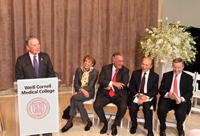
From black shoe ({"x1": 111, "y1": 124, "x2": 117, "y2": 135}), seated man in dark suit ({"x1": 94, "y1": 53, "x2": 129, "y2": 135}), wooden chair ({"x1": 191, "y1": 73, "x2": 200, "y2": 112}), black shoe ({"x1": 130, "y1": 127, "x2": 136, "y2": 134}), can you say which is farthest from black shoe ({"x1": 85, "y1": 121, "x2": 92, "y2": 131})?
wooden chair ({"x1": 191, "y1": 73, "x2": 200, "y2": 112})

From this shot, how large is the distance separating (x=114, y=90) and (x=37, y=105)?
1626mm

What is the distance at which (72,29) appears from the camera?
21.8ft

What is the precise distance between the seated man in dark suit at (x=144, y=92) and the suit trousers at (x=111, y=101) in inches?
5.3

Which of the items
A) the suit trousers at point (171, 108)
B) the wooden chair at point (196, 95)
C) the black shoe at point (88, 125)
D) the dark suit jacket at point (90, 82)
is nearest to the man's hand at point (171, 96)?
the suit trousers at point (171, 108)

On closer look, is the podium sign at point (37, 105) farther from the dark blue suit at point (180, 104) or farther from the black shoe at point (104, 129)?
the dark blue suit at point (180, 104)

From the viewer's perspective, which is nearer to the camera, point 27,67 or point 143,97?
point 27,67

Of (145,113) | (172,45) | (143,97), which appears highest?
(172,45)

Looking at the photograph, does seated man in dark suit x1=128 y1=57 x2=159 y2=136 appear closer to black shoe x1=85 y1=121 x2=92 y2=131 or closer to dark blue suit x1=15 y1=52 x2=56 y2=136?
black shoe x1=85 y1=121 x2=92 y2=131

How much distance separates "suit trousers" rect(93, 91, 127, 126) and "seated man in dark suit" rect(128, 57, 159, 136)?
0.14 meters

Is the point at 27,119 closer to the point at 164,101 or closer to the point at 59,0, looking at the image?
the point at 164,101

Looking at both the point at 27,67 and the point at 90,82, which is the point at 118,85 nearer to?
the point at 90,82

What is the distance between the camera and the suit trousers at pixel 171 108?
16.2 ft

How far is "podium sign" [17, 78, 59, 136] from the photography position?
394cm

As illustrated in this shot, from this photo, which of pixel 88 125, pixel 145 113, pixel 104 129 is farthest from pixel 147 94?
pixel 88 125
